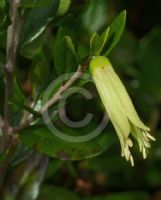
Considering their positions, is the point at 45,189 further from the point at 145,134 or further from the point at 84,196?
the point at 145,134

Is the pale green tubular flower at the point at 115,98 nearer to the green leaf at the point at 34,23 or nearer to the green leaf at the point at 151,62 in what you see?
the green leaf at the point at 34,23

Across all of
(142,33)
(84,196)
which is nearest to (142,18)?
(142,33)

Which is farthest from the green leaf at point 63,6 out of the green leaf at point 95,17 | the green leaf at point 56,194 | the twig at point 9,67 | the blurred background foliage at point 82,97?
the green leaf at point 56,194

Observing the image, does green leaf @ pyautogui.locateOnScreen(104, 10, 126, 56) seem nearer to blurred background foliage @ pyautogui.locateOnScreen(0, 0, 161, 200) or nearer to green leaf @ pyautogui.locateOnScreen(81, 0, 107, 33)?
blurred background foliage @ pyautogui.locateOnScreen(0, 0, 161, 200)

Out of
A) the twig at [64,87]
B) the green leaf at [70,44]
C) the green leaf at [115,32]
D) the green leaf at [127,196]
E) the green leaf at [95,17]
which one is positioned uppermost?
the green leaf at [70,44]


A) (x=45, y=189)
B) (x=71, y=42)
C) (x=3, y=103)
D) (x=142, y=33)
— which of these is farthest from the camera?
(x=142, y=33)
